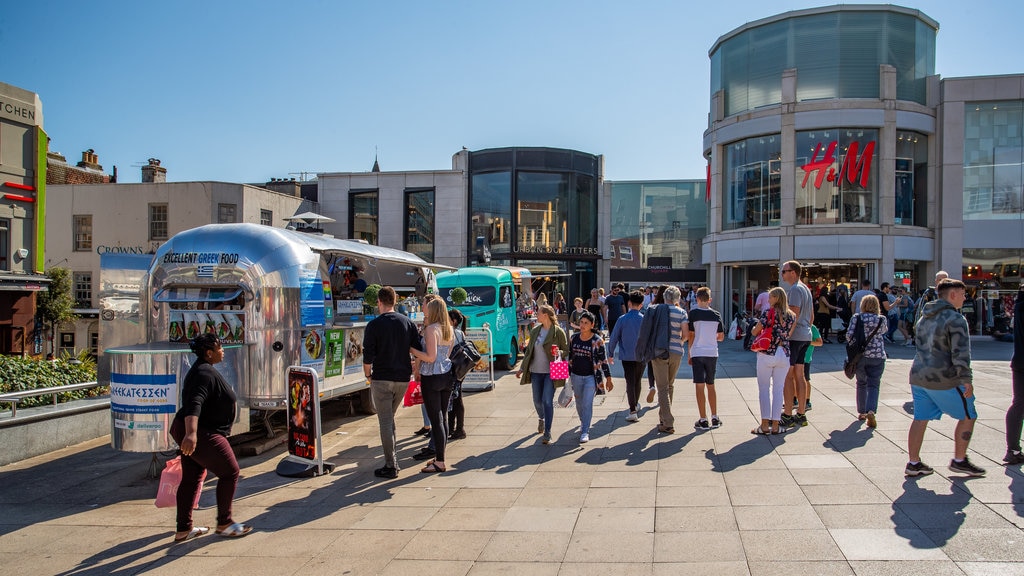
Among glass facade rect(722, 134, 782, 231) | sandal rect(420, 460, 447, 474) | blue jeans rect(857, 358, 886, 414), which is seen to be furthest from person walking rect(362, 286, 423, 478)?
glass facade rect(722, 134, 782, 231)

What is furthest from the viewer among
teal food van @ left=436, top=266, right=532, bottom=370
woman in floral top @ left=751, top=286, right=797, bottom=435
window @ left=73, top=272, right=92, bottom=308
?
window @ left=73, top=272, right=92, bottom=308

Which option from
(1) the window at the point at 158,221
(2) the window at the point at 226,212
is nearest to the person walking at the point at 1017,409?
(2) the window at the point at 226,212

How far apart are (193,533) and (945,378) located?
6.75 meters

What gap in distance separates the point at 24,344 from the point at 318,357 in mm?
15645

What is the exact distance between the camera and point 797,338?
8.54m

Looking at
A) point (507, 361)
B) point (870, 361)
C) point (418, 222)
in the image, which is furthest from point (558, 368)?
point (418, 222)

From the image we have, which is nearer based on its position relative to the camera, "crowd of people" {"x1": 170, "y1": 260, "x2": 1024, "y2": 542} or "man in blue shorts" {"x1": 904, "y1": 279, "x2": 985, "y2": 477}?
"crowd of people" {"x1": 170, "y1": 260, "x2": 1024, "y2": 542}

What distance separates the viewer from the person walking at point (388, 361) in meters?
7.09

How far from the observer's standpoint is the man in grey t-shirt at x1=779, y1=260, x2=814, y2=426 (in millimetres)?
8539

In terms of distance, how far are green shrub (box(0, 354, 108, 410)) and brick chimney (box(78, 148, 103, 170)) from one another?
93.0ft

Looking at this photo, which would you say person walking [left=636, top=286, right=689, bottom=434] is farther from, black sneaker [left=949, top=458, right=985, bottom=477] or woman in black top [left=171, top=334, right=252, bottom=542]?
woman in black top [left=171, top=334, right=252, bottom=542]

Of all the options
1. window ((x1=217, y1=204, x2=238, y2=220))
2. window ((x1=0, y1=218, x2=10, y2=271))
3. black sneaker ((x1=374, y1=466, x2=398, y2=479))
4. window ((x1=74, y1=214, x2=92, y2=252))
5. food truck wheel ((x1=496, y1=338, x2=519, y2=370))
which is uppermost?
window ((x1=217, y1=204, x2=238, y2=220))

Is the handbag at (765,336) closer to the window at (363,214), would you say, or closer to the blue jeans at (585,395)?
the blue jeans at (585,395)

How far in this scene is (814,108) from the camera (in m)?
25.6
